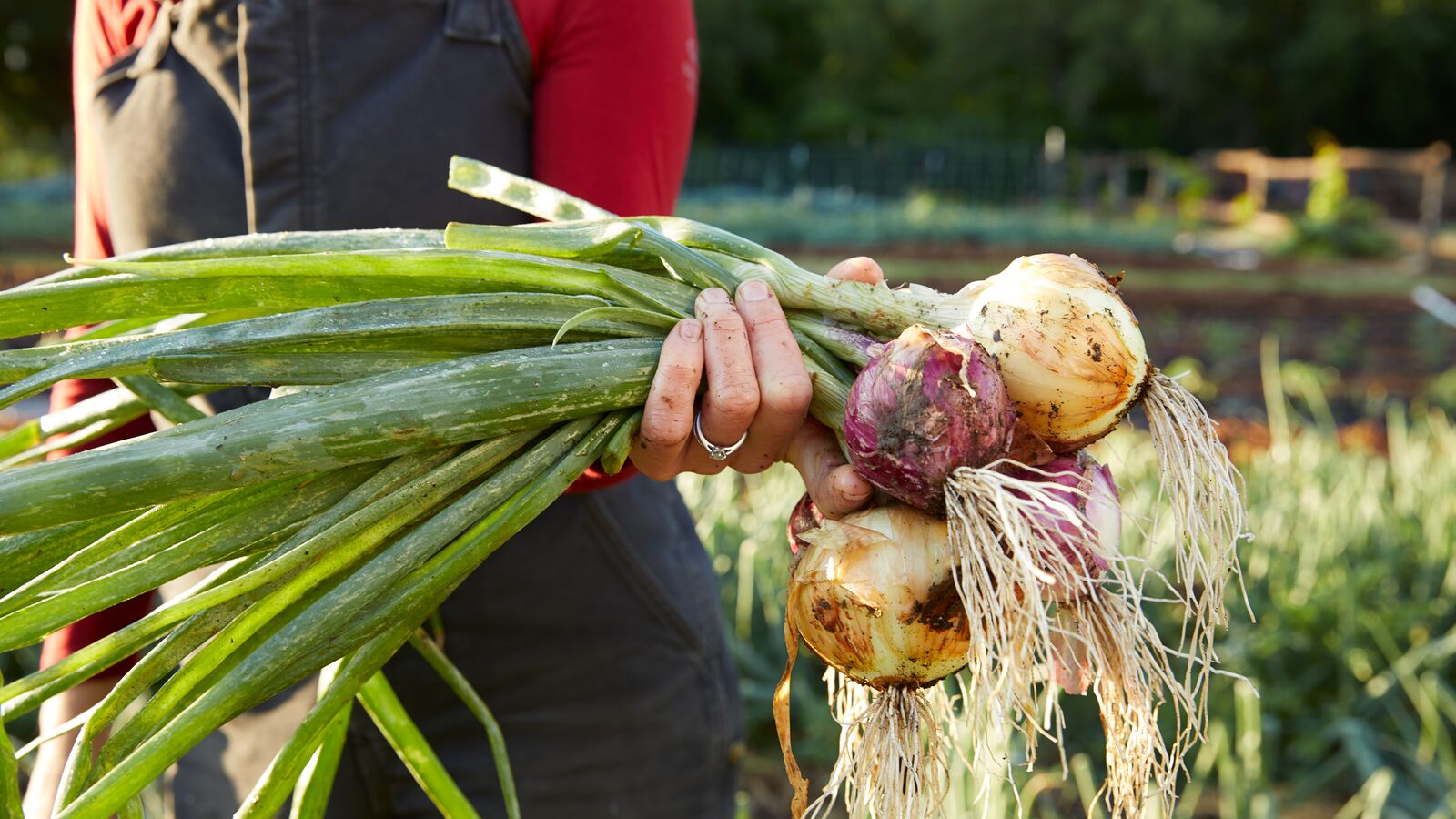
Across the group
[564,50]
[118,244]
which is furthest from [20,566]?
[564,50]

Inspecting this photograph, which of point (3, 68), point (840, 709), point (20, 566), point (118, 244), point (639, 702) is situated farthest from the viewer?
point (3, 68)

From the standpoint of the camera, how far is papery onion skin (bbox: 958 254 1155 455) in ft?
3.09

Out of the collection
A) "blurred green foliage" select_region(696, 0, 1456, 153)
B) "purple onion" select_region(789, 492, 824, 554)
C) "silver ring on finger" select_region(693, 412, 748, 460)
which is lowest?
"purple onion" select_region(789, 492, 824, 554)

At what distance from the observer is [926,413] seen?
35.6 inches

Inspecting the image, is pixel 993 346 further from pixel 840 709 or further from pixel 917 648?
pixel 840 709

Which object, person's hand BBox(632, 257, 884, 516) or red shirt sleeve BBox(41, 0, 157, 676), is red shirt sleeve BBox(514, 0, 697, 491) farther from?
red shirt sleeve BBox(41, 0, 157, 676)

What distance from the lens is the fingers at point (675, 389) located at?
978mm

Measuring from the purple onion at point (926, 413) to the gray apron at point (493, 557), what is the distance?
51 centimetres

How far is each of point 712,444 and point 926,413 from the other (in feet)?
0.71

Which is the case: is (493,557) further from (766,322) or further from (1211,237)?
(1211,237)

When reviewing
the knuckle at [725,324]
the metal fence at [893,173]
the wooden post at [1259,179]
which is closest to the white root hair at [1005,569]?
the knuckle at [725,324]

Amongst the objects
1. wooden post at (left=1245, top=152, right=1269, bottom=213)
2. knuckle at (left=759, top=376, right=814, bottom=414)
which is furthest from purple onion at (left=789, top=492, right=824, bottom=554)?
wooden post at (left=1245, top=152, right=1269, bottom=213)

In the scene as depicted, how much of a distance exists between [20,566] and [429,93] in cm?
62

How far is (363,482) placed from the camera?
3.11ft
